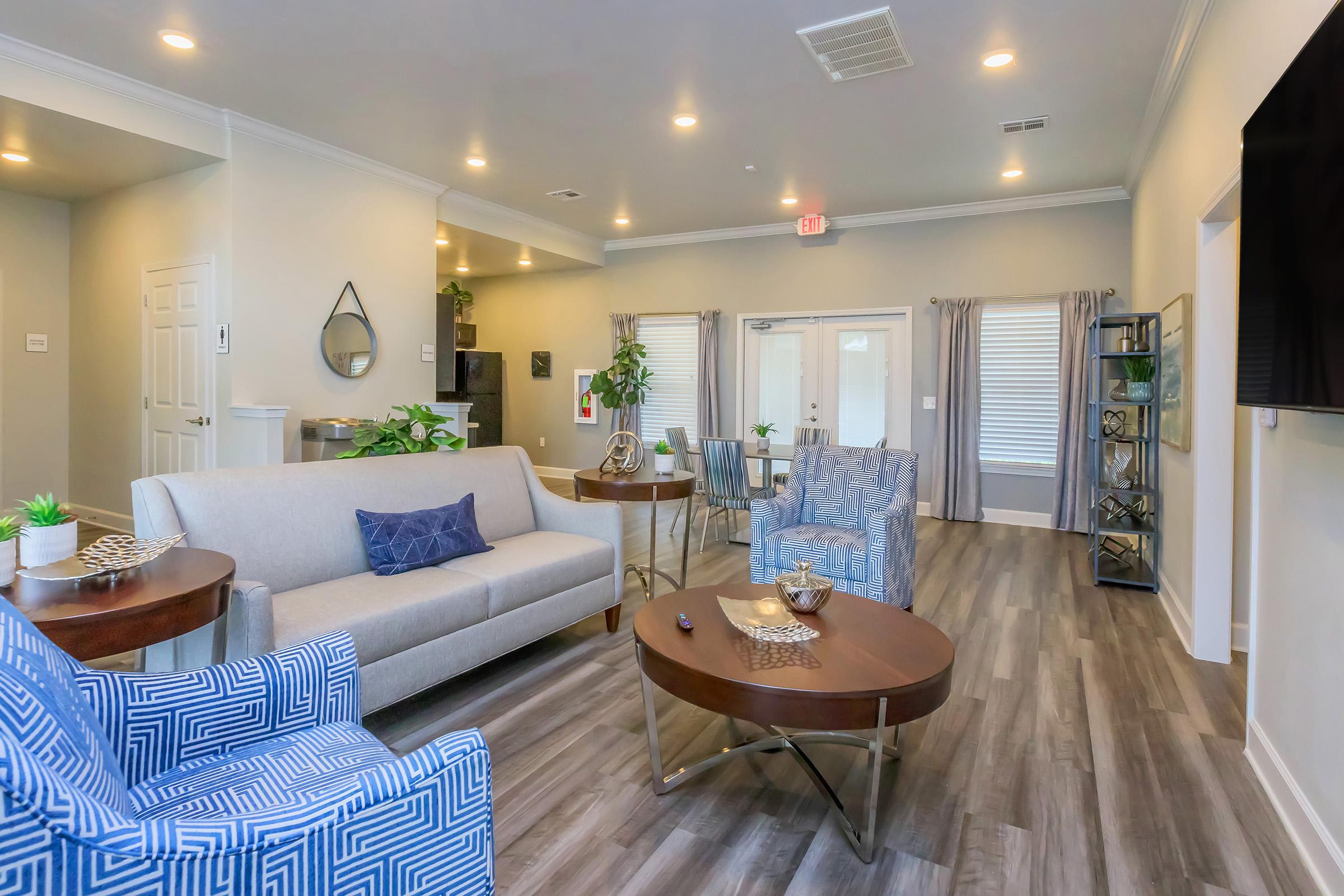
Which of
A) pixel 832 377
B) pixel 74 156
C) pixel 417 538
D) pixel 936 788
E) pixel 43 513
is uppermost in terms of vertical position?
pixel 74 156

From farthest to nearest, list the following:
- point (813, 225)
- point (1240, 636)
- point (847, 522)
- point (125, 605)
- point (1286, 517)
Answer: point (813, 225) → point (847, 522) → point (1240, 636) → point (1286, 517) → point (125, 605)

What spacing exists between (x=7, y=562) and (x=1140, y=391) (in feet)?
17.5

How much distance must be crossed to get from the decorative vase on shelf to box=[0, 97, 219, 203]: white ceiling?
6.06 meters

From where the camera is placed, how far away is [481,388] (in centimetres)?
894

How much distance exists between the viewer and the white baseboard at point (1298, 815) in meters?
1.69

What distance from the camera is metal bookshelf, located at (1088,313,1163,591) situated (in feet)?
14.5

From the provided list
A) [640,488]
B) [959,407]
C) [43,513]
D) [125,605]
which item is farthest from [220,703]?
A: [959,407]

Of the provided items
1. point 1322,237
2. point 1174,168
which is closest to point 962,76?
point 1174,168

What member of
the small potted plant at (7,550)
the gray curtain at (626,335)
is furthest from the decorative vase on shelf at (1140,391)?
the small potted plant at (7,550)

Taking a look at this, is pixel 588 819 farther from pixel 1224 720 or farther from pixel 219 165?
pixel 219 165

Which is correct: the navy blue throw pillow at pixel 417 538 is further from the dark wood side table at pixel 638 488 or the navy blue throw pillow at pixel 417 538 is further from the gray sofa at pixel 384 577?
the dark wood side table at pixel 638 488

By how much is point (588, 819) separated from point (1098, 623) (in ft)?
9.91

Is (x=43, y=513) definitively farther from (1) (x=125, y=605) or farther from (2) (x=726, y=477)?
(2) (x=726, y=477)

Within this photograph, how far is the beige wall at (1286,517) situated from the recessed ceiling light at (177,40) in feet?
15.0
